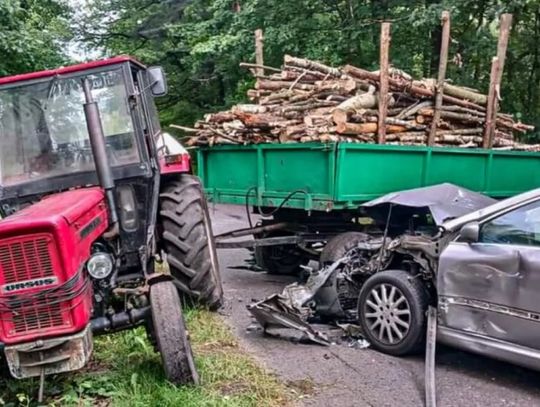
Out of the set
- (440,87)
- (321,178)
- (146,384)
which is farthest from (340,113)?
(146,384)

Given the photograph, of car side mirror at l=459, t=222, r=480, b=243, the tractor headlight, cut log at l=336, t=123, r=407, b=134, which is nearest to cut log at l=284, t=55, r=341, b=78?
cut log at l=336, t=123, r=407, b=134

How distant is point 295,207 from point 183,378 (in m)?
3.41

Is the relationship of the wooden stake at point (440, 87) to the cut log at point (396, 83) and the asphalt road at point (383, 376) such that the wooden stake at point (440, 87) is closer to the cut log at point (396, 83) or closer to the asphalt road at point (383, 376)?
the cut log at point (396, 83)

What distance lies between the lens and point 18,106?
17.2 ft

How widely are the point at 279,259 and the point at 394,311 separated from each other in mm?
3414

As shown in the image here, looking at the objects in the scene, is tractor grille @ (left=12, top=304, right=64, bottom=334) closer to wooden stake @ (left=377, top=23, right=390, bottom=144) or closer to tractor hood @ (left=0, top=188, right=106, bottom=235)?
tractor hood @ (left=0, top=188, right=106, bottom=235)

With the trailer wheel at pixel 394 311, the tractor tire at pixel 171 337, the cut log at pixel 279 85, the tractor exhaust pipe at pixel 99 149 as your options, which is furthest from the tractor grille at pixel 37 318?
the cut log at pixel 279 85

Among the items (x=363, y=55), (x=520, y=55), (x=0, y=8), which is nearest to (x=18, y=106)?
(x=0, y=8)

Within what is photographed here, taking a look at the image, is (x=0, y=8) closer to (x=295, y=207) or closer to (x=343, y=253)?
(x=295, y=207)

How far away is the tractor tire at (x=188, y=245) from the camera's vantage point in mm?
5883

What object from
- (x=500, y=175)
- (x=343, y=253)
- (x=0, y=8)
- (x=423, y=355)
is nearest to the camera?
(x=423, y=355)

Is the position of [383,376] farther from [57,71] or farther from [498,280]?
[57,71]

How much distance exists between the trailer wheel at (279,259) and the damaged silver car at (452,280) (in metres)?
2.19

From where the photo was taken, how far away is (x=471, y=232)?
15.0 feet
